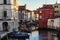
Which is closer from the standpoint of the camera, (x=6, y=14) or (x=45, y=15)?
(x=6, y=14)

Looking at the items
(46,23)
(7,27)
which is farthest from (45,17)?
(7,27)

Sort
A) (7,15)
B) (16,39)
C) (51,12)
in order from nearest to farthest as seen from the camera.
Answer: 1. (16,39)
2. (7,15)
3. (51,12)

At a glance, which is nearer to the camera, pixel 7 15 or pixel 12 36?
pixel 12 36

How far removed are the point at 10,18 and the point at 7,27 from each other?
123cm

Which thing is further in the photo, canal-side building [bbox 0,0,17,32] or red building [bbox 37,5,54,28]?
red building [bbox 37,5,54,28]

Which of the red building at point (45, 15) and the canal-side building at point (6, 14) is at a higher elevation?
the canal-side building at point (6, 14)

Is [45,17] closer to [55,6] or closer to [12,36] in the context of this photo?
[55,6]

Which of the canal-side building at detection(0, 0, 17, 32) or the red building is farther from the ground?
the canal-side building at detection(0, 0, 17, 32)

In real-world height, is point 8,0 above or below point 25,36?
above

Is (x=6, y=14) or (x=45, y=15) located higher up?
(x=6, y=14)

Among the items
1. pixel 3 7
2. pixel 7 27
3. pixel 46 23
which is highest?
pixel 3 7

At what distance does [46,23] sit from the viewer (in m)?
63.1

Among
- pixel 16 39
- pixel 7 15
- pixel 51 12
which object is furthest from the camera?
pixel 51 12

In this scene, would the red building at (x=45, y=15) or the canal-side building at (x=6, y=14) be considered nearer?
the canal-side building at (x=6, y=14)
